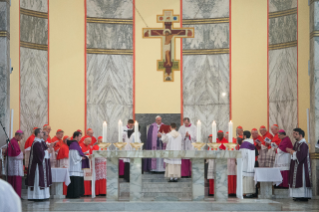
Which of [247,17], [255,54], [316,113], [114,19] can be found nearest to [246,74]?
[255,54]

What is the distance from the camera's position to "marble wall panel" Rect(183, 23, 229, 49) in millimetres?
12555

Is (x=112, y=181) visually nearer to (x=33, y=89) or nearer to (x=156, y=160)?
(x=156, y=160)

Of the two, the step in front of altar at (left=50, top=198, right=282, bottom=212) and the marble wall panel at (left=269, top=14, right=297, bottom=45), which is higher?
the marble wall panel at (left=269, top=14, right=297, bottom=45)

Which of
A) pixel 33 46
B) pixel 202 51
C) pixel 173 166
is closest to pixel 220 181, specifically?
pixel 173 166

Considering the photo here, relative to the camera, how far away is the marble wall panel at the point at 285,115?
11195 millimetres

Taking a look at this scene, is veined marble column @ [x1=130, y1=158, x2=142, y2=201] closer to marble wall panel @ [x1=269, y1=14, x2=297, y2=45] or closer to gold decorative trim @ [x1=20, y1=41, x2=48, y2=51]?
gold decorative trim @ [x1=20, y1=41, x2=48, y2=51]

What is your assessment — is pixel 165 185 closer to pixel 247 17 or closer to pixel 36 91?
pixel 36 91

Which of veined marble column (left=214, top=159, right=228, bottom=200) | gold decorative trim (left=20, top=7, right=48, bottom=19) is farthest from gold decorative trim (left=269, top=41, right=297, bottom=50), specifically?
gold decorative trim (left=20, top=7, right=48, bottom=19)

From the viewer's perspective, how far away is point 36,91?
38.0 ft

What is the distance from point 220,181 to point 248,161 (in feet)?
7.06

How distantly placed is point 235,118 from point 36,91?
18.6 ft

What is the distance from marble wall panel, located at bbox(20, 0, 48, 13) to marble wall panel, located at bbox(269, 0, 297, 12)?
6418mm

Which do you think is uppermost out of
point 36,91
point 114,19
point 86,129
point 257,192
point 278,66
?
point 114,19

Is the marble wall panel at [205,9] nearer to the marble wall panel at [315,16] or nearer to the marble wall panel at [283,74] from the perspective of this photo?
the marble wall panel at [283,74]
